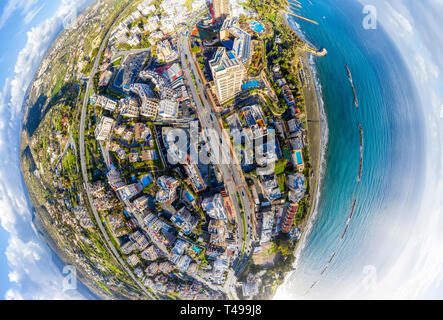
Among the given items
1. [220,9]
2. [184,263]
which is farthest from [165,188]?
[220,9]

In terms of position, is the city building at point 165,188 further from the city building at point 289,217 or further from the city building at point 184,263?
the city building at point 289,217

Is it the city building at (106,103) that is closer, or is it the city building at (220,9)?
the city building at (220,9)

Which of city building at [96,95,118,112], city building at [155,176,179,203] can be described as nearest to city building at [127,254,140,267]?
city building at [155,176,179,203]

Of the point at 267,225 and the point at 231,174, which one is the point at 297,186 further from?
the point at 231,174

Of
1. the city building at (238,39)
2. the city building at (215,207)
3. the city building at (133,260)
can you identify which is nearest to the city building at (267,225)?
the city building at (215,207)

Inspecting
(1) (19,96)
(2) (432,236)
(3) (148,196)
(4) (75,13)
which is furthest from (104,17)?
(2) (432,236)
